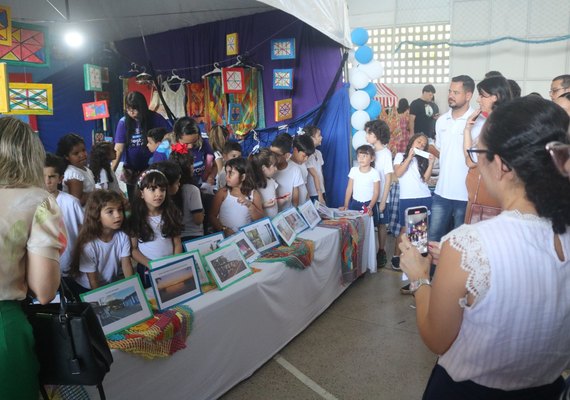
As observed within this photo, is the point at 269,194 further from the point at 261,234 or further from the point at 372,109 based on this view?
the point at 372,109

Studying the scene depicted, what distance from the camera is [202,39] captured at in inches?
277

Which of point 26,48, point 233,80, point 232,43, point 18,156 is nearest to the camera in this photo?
point 18,156

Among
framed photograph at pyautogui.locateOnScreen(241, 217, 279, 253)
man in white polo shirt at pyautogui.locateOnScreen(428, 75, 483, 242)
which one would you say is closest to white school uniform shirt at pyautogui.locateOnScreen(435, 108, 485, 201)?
man in white polo shirt at pyautogui.locateOnScreen(428, 75, 483, 242)

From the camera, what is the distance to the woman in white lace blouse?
981 mm

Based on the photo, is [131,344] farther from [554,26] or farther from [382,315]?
A: [554,26]

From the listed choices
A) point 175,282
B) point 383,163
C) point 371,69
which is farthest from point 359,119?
point 175,282

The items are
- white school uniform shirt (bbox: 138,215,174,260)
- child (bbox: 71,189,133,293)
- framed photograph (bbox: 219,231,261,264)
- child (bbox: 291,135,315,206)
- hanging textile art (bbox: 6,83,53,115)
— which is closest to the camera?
child (bbox: 71,189,133,293)

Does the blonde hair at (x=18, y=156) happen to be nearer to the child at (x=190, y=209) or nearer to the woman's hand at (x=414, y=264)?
the woman's hand at (x=414, y=264)

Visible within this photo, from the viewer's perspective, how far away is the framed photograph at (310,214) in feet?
12.0

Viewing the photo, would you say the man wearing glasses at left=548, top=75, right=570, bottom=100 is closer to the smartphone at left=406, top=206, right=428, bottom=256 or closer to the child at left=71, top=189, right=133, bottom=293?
the smartphone at left=406, top=206, right=428, bottom=256

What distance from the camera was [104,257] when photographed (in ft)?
7.67

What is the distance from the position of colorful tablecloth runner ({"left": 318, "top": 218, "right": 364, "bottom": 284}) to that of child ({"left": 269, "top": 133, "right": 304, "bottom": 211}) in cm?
38

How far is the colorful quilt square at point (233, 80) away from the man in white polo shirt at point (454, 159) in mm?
3632

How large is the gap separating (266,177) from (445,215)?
54.3 inches
